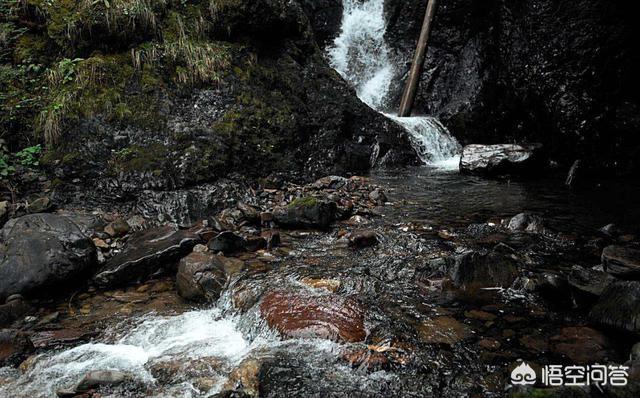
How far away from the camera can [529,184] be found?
754 cm

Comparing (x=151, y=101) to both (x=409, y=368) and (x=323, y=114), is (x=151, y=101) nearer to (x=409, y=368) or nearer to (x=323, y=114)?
(x=323, y=114)

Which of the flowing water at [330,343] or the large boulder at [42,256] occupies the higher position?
the large boulder at [42,256]

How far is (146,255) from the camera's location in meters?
4.27

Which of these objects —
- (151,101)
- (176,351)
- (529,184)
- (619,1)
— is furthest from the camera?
(619,1)

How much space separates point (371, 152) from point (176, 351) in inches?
244

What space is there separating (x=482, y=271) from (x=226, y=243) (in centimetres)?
268

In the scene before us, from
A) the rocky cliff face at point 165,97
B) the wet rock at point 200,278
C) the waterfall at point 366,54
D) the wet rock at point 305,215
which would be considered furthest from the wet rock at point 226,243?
the waterfall at point 366,54

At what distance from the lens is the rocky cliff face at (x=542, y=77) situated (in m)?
8.82

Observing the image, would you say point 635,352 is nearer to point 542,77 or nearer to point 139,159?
point 139,159

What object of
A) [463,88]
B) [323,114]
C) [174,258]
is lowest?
[174,258]

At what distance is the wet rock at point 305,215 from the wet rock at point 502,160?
4.13m

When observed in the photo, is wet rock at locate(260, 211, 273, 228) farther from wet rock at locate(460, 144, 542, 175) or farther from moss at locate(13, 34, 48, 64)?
wet rock at locate(460, 144, 542, 175)

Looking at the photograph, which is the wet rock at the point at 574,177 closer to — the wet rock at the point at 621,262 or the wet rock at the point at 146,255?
the wet rock at the point at 621,262

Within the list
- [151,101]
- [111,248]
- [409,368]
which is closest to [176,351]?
[409,368]
